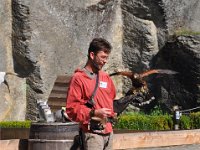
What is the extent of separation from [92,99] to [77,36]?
12.3 m

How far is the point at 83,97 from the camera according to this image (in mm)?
5074

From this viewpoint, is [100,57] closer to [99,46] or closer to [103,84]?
[99,46]

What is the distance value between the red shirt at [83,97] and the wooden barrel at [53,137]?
54 cm

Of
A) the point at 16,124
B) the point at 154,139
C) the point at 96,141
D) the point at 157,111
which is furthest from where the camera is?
the point at 157,111

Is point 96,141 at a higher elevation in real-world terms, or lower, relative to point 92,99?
lower

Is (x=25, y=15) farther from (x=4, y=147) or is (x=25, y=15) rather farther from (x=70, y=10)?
(x=4, y=147)

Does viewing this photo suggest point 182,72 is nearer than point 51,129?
No

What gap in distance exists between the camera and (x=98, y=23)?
58.9 ft

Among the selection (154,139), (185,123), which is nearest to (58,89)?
(185,123)

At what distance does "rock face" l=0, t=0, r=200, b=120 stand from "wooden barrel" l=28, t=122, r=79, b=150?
395 inches

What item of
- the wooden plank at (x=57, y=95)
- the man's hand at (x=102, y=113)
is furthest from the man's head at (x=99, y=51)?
the wooden plank at (x=57, y=95)

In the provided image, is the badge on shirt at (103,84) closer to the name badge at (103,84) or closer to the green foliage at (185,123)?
the name badge at (103,84)

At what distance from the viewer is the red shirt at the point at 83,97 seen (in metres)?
4.99

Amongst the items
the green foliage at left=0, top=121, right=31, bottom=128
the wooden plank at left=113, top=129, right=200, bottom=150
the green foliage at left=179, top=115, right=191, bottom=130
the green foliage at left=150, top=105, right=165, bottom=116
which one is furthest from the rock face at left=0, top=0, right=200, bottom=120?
the wooden plank at left=113, top=129, right=200, bottom=150
